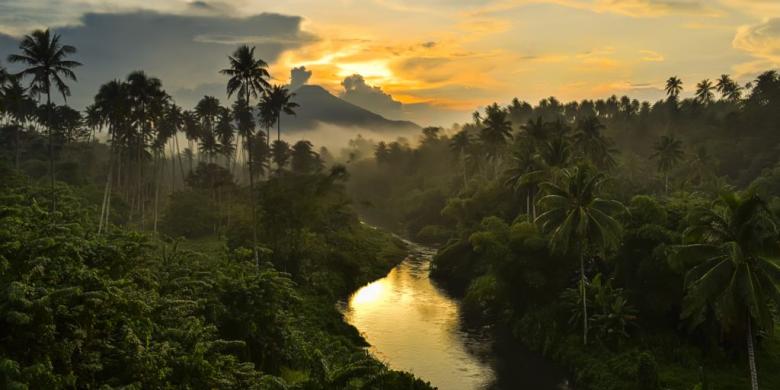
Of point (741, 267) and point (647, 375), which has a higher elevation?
point (741, 267)

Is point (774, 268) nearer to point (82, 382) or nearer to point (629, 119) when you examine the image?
point (82, 382)

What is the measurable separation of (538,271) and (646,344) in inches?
495

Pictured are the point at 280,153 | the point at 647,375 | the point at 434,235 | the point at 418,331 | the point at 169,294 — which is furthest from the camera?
the point at 280,153

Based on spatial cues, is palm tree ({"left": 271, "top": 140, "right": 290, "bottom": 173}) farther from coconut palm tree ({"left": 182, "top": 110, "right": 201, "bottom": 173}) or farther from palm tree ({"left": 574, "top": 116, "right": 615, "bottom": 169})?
palm tree ({"left": 574, "top": 116, "right": 615, "bottom": 169})

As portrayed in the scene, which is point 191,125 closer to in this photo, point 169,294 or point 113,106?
point 113,106

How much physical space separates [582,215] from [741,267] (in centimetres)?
1508

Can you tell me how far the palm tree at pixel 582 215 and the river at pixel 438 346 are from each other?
610 cm

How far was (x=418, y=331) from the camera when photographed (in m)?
56.2

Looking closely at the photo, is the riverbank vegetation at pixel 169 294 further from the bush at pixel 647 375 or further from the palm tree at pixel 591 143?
the palm tree at pixel 591 143

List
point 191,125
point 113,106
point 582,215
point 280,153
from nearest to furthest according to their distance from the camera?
1. point 582,215
2. point 113,106
3. point 191,125
4. point 280,153

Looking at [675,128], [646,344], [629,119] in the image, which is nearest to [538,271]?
[646,344]

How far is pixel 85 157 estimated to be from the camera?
14000 cm

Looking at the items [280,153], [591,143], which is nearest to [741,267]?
[591,143]

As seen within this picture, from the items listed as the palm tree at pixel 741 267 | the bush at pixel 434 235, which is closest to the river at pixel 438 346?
the palm tree at pixel 741 267
